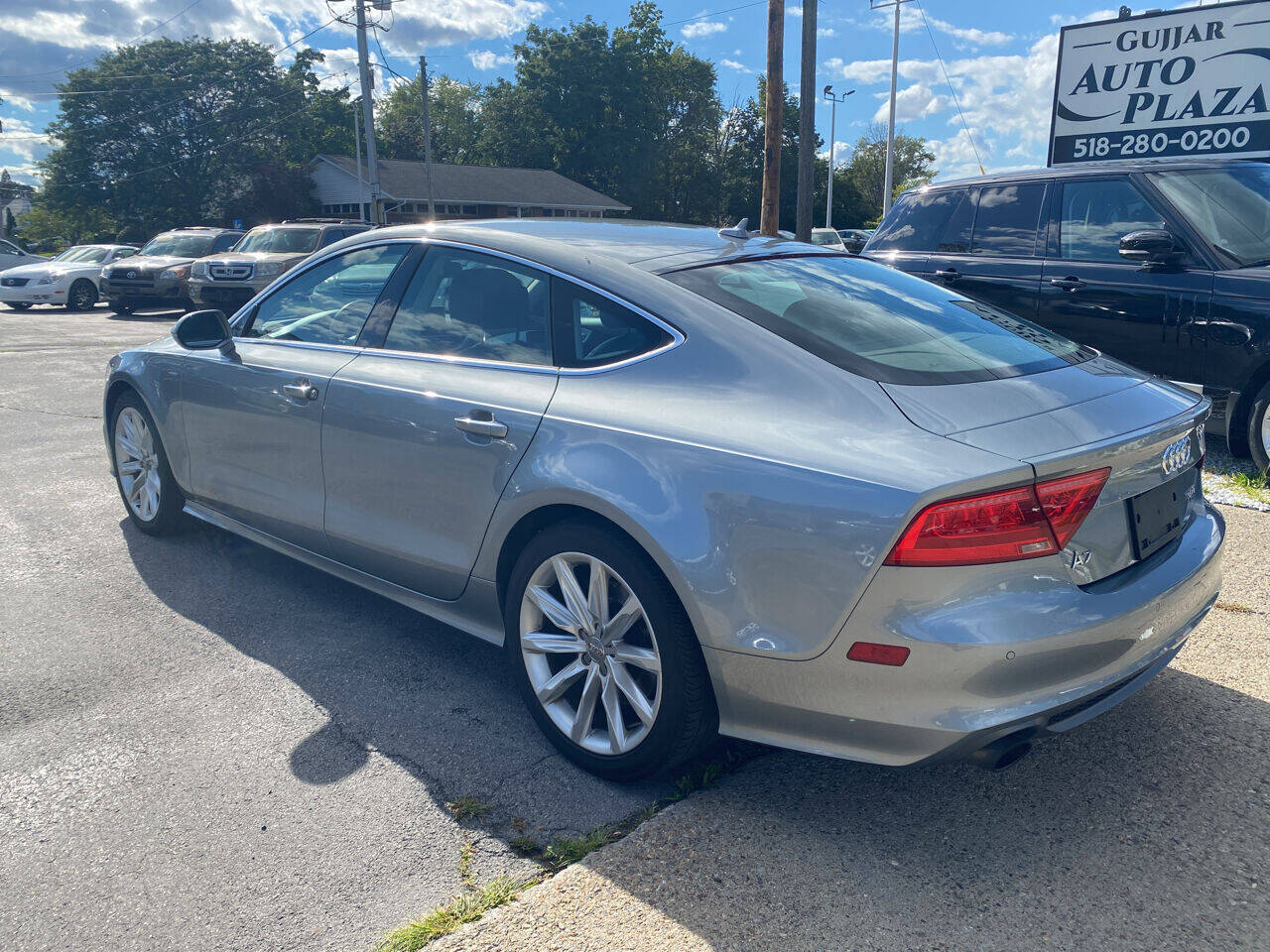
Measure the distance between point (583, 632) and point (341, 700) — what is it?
1.08 metres

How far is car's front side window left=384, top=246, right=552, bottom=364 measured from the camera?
3.20 meters

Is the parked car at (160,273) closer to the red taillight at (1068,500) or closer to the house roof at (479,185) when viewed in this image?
the red taillight at (1068,500)

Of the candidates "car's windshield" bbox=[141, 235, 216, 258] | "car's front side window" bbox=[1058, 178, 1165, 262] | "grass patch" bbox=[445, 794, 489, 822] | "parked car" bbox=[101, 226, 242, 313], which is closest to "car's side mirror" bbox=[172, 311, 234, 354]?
"grass patch" bbox=[445, 794, 489, 822]

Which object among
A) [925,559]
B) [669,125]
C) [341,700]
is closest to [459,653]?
[341,700]

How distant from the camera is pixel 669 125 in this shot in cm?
6625

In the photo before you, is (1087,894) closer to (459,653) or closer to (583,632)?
(583,632)

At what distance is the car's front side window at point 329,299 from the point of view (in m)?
3.81

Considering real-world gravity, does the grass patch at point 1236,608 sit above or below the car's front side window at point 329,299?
below

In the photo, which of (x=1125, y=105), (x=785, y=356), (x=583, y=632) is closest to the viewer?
(x=785, y=356)

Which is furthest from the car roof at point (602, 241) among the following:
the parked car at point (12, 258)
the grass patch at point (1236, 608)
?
the parked car at point (12, 258)

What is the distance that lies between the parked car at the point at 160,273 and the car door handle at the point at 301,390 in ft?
58.2

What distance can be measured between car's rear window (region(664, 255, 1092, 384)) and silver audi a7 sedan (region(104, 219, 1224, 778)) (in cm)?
1

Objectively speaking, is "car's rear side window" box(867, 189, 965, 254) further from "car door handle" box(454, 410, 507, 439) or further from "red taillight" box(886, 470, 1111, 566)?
"red taillight" box(886, 470, 1111, 566)

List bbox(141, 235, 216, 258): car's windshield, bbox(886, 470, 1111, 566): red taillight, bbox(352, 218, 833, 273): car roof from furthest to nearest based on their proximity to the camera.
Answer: bbox(141, 235, 216, 258): car's windshield
bbox(352, 218, 833, 273): car roof
bbox(886, 470, 1111, 566): red taillight
